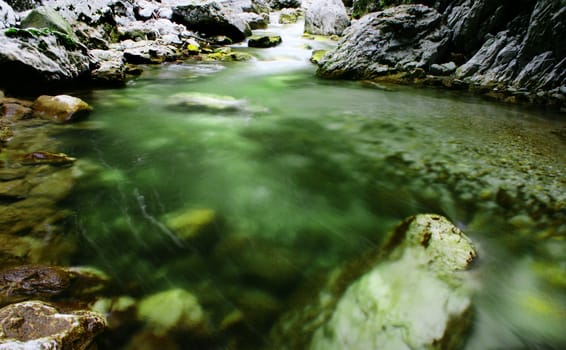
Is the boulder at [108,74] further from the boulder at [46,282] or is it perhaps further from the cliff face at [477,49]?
the boulder at [46,282]

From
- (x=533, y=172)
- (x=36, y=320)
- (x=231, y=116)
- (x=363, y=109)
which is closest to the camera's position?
(x=36, y=320)

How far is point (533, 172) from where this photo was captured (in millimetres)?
3674

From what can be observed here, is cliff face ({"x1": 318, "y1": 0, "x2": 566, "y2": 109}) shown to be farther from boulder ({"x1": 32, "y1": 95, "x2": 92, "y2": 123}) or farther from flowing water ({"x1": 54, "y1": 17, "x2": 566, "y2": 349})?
boulder ({"x1": 32, "y1": 95, "x2": 92, "y2": 123})

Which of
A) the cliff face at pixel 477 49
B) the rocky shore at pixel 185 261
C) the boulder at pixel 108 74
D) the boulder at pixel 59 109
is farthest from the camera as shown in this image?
the boulder at pixel 108 74

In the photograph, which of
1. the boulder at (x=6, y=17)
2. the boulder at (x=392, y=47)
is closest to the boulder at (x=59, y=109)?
the boulder at (x=6, y=17)

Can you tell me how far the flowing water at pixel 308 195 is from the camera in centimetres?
215

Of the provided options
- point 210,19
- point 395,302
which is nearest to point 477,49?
point 395,302

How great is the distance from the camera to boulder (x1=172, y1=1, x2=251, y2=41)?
16312mm

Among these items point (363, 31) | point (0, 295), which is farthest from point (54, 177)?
point (363, 31)

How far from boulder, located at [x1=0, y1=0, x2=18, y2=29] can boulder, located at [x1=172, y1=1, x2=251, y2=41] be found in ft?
30.5

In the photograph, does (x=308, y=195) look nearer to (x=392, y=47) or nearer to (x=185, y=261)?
(x=185, y=261)

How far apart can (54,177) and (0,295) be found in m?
1.80

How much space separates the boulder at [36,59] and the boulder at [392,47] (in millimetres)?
7326

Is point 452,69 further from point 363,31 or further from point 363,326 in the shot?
point 363,326
